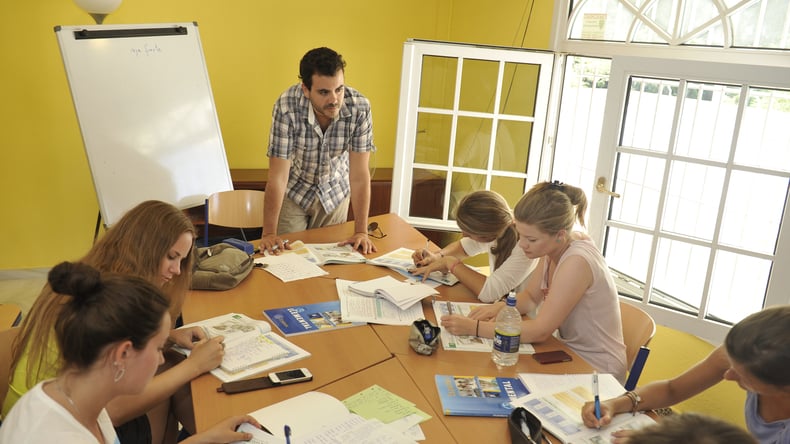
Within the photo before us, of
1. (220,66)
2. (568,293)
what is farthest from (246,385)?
(220,66)

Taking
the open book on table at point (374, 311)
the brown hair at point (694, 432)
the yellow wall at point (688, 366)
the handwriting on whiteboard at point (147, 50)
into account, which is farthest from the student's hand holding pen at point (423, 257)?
the handwriting on whiteboard at point (147, 50)

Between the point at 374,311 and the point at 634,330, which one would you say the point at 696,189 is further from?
the point at 374,311

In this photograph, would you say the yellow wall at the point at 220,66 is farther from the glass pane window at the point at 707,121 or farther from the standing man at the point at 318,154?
the standing man at the point at 318,154

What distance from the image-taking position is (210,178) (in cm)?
400

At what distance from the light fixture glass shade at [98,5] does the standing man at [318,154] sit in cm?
161

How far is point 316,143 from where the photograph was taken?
10.6ft

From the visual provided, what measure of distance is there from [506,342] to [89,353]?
4.02 ft

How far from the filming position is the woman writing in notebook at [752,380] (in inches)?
56.7

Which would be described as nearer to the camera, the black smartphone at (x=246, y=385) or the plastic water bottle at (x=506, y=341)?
the black smartphone at (x=246, y=385)

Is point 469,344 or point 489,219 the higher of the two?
point 489,219

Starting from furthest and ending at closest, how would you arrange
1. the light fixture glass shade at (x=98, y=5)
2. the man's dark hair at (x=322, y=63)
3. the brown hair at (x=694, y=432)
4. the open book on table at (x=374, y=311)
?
the light fixture glass shade at (x=98, y=5) → the man's dark hair at (x=322, y=63) → the open book on table at (x=374, y=311) → the brown hair at (x=694, y=432)

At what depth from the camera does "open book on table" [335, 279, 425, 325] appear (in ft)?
7.61

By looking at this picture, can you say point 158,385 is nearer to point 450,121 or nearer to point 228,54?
point 450,121

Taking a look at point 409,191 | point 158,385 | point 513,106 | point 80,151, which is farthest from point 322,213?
point 80,151
